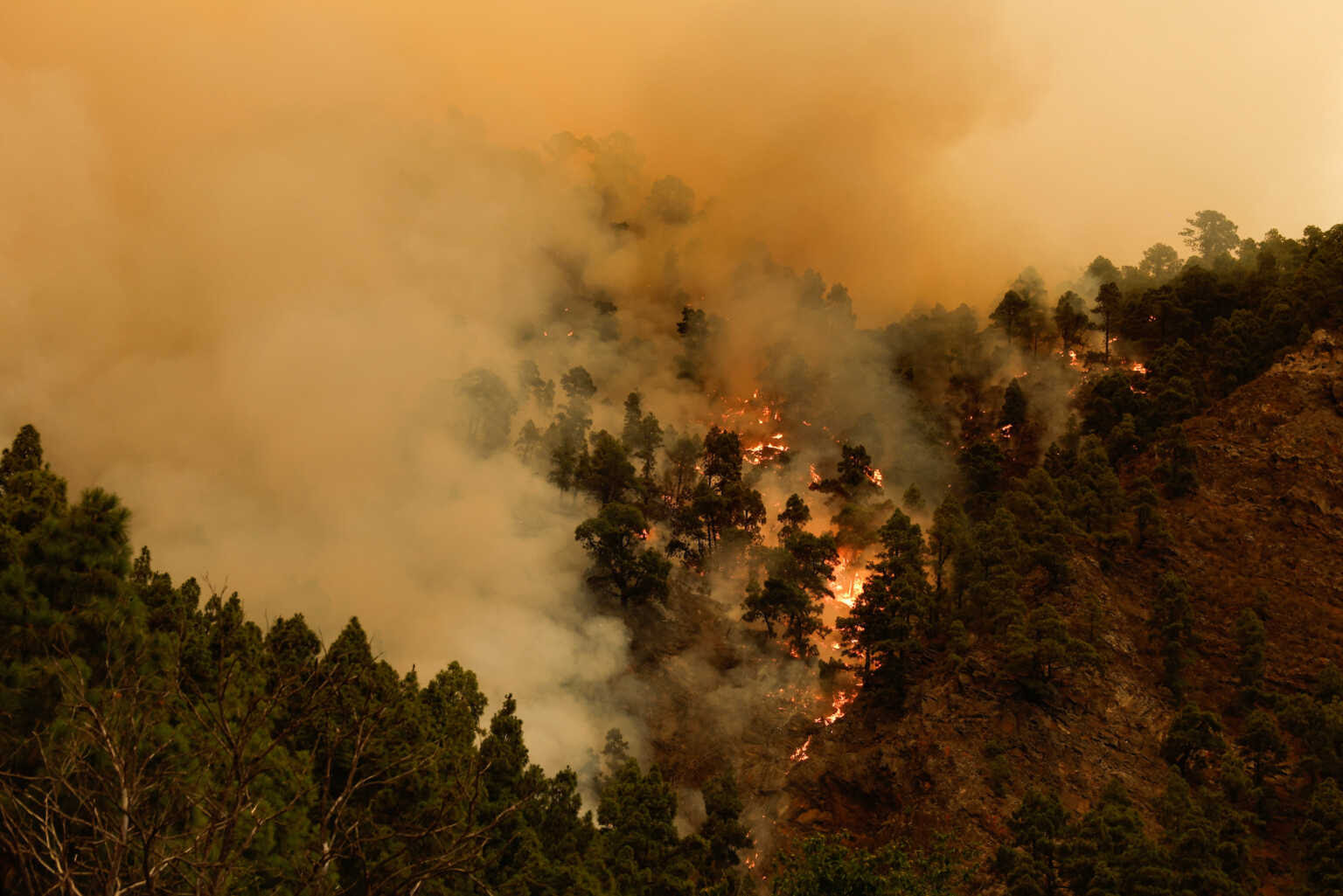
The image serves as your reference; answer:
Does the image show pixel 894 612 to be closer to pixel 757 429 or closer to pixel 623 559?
pixel 623 559

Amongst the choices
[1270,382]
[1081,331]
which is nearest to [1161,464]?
[1270,382]

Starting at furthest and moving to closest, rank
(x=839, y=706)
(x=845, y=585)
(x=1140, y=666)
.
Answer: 1. (x=845, y=585)
2. (x=839, y=706)
3. (x=1140, y=666)

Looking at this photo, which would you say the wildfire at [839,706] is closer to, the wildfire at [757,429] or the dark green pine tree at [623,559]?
the dark green pine tree at [623,559]

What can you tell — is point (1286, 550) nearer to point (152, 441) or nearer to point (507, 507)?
point (507, 507)

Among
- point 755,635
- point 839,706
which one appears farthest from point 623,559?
point 839,706

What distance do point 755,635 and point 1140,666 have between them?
22.9m

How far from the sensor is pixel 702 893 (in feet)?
106

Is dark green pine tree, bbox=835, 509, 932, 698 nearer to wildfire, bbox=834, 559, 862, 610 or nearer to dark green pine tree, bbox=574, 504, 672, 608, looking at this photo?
wildfire, bbox=834, 559, 862, 610

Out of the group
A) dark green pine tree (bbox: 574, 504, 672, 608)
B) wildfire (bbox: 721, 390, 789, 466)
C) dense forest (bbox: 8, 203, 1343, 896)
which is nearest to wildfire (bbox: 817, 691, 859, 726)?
dense forest (bbox: 8, 203, 1343, 896)

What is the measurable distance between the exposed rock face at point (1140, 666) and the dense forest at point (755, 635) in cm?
97

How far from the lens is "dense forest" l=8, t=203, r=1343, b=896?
15.0 meters

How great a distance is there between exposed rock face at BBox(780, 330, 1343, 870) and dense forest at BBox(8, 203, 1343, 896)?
966 millimetres

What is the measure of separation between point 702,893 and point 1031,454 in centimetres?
5024

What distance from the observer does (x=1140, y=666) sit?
174ft
